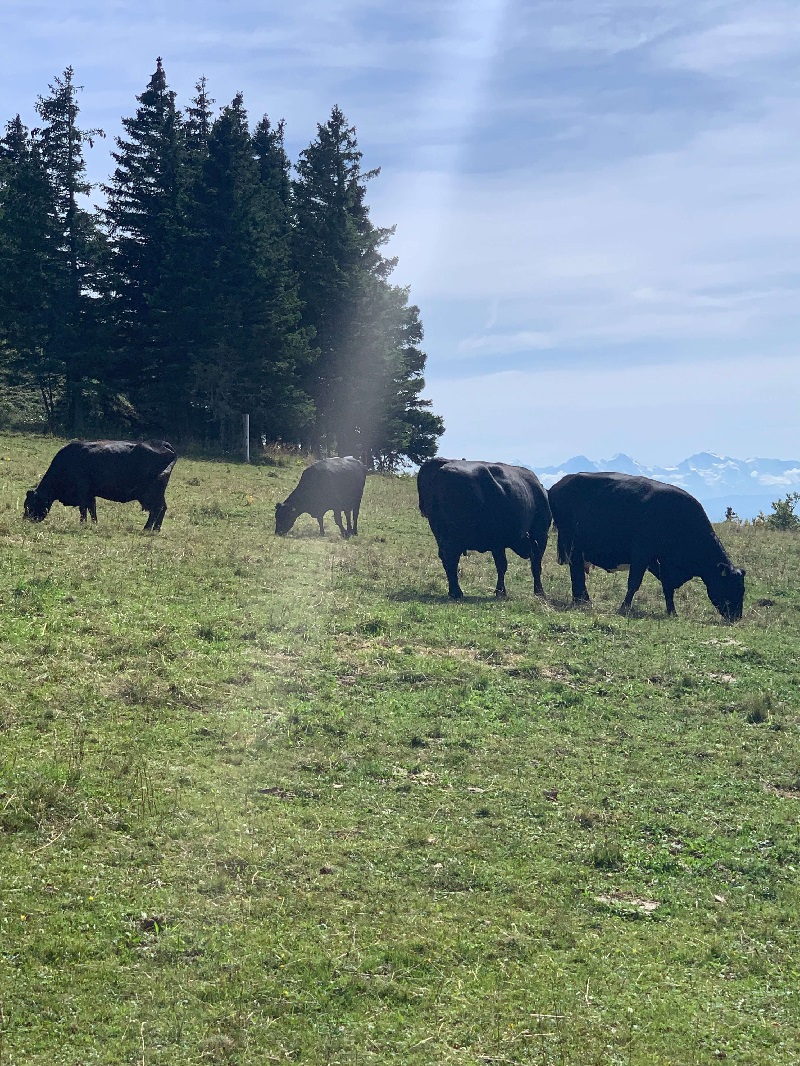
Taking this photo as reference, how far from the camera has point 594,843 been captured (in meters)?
8.48

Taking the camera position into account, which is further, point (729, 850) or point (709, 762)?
point (709, 762)

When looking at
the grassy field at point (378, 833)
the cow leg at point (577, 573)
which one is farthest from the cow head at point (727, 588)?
the grassy field at point (378, 833)

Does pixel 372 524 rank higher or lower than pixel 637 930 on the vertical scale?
higher

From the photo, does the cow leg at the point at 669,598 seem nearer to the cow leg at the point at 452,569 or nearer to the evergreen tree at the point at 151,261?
the cow leg at the point at 452,569

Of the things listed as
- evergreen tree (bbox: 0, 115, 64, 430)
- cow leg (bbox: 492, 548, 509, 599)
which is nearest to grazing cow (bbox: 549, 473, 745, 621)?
cow leg (bbox: 492, 548, 509, 599)

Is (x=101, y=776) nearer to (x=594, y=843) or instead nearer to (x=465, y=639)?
(x=594, y=843)

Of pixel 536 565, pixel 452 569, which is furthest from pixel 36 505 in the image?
pixel 536 565

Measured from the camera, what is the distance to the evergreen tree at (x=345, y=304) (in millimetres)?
49656

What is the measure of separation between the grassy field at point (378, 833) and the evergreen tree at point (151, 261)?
2848 cm

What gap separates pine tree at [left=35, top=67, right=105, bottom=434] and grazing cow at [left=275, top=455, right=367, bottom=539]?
2019 centimetres

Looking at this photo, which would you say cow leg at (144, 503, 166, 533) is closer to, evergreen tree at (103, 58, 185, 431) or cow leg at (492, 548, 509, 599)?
cow leg at (492, 548, 509, 599)

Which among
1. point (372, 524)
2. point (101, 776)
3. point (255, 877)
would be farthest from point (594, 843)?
point (372, 524)

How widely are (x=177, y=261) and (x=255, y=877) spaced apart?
39.5 meters

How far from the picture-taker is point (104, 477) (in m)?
21.9
